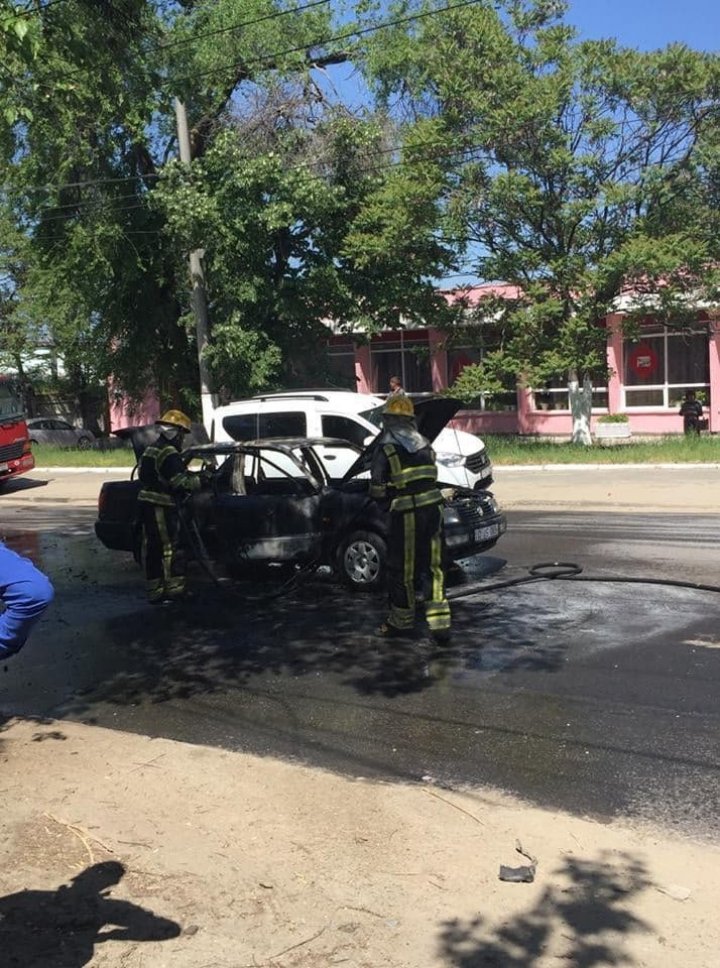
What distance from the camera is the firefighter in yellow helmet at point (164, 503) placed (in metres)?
8.46

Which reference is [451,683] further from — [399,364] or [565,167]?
[399,364]

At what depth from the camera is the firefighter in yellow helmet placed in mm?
8461

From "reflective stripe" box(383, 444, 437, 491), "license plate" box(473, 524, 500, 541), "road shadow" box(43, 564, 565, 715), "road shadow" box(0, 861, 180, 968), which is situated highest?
"reflective stripe" box(383, 444, 437, 491)

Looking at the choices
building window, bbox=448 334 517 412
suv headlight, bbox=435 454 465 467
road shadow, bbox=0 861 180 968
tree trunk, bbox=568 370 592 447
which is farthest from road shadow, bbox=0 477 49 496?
road shadow, bbox=0 861 180 968

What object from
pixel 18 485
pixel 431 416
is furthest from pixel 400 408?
pixel 18 485

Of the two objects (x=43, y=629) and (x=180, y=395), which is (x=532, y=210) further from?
(x=43, y=629)

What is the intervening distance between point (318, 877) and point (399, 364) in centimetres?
2782

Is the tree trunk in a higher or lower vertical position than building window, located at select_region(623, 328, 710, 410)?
lower

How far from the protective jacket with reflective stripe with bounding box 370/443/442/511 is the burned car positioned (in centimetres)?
94

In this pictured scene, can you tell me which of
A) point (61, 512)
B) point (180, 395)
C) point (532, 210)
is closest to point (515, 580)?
point (61, 512)

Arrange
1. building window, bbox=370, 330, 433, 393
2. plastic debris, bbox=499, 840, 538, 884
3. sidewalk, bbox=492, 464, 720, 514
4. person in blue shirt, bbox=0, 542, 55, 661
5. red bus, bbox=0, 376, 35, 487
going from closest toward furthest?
person in blue shirt, bbox=0, 542, 55, 661
plastic debris, bbox=499, 840, 538, 884
sidewalk, bbox=492, 464, 720, 514
red bus, bbox=0, 376, 35, 487
building window, bbox=370, 330, 433, 393

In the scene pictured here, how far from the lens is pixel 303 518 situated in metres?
8.39

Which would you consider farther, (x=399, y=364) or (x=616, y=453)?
(x=399, y=364)

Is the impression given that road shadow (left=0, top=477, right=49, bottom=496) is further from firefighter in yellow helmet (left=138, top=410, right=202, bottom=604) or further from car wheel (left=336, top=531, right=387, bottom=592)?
car wheel (left=336, top=531, right=387, bottom=592)
